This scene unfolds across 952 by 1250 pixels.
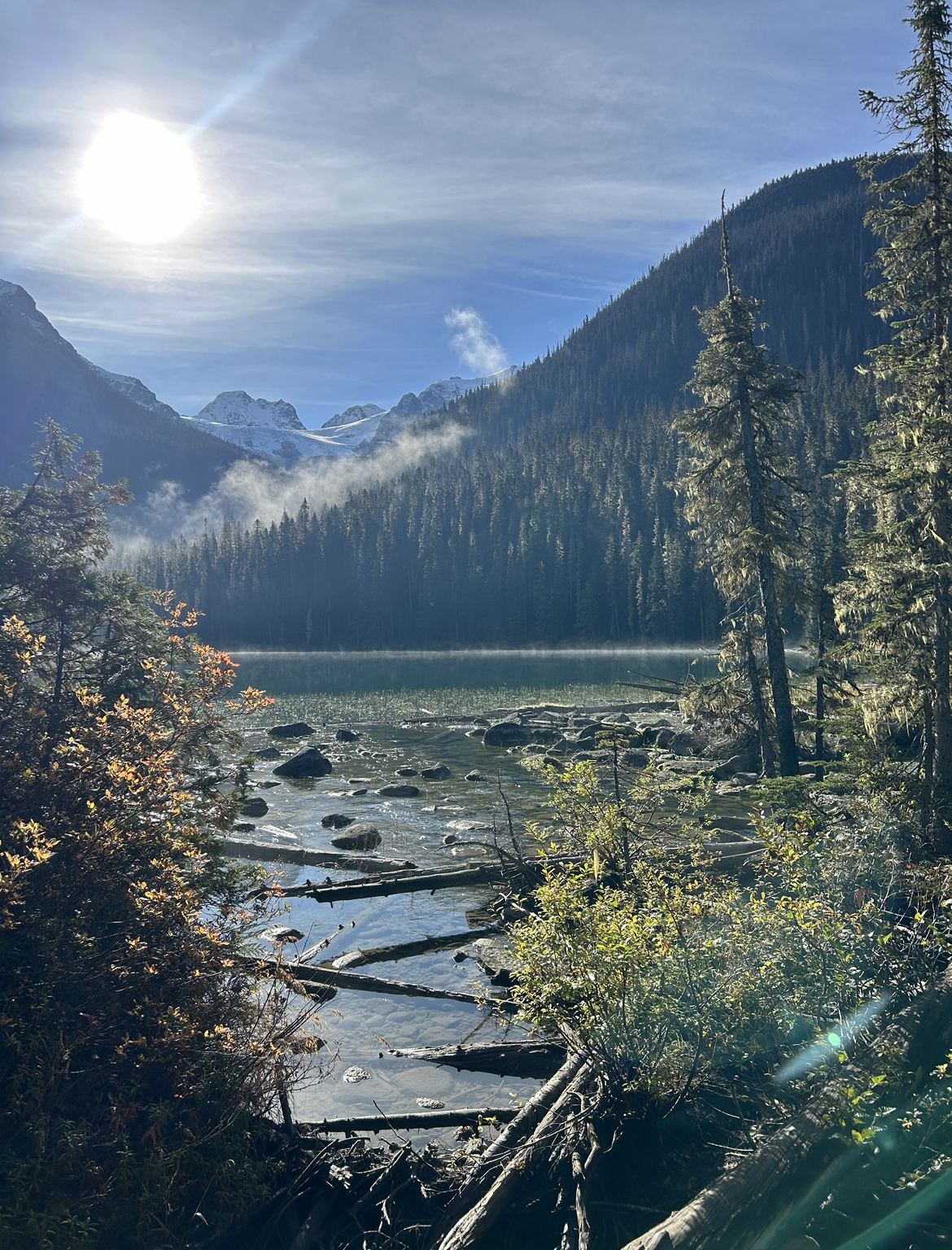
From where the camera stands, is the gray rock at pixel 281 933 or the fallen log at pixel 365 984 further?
the gray rock at pixel 281 933

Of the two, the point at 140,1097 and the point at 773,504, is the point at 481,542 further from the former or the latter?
the point at 140,1097

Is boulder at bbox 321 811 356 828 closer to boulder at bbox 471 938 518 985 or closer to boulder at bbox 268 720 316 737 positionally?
boulder at bbox 471 938 518 985

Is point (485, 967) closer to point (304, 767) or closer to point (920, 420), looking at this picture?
point (920, 420)

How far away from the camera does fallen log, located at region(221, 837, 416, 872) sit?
15891mm

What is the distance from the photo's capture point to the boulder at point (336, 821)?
20.9 metres

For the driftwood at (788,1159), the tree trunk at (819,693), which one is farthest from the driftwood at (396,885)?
the tree trunk at (819,693)

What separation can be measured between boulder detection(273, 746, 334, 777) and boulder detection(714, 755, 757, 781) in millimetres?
13917

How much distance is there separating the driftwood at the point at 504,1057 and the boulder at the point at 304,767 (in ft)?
67.8

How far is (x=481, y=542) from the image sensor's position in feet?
466

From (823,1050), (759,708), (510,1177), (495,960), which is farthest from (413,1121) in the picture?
(759,708)

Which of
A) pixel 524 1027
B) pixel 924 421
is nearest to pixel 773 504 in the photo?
pixel 924 421

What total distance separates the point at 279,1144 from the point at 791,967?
4.63 m

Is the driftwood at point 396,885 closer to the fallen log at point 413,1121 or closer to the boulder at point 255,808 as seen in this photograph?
the fallen log at point 413,1121

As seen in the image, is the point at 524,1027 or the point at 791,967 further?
the point at 524,1027
